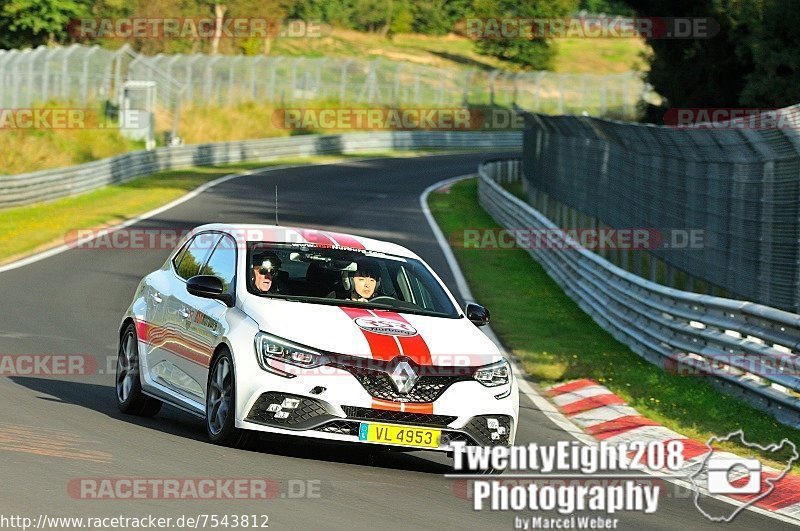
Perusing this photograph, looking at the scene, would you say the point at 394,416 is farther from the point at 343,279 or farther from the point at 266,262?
the point at 266,262

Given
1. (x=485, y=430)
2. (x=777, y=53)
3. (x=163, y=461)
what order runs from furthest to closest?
1. (x=777, y=53)
2. (x=485, y=430)
3. (x=163, y=461)

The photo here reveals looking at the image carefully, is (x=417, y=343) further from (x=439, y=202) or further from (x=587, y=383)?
(x=439, y=202)

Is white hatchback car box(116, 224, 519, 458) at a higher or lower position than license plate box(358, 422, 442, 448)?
higher

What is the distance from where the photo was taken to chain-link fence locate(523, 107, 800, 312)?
1453 centimetres

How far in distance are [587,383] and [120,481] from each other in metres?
7.84

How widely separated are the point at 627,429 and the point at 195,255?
12.8 feet

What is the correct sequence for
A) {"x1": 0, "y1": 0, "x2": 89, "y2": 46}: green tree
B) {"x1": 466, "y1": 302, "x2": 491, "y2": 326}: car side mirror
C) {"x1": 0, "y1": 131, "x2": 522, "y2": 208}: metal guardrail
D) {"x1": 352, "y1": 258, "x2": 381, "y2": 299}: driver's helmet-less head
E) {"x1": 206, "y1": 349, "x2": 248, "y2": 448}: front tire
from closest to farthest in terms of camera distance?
{"x1": 206, "y1": 349, "x2": 248, "y2": 448}: front tire
{"x1": 352, "y1": 258, "x2": 381, "y2": 299}: driver's helmet-less head
{"x1": 466, "y1": 302, "x2": 491, "y2": 326}: car side mirror
{"x1": 0, "y1": 131, "x2": 522, "y2": 208}: metal guardrail
{"x1": 0, "y1": 0, "x2": 89, "y2": 46}: green tree

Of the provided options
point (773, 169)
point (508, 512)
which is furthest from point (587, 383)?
point (508, 512)

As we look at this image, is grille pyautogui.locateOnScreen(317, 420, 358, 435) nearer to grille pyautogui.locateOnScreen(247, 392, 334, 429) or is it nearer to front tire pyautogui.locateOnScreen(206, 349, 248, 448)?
grille pyautogui.locateOnScreen(247, 392, 334, 429)

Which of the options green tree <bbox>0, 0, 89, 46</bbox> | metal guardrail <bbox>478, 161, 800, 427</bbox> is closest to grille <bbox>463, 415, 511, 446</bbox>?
metal guardrail <bbox>478, 161, 800, 427</bbox>

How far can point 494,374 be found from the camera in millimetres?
10258

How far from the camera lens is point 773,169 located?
48.5 ft

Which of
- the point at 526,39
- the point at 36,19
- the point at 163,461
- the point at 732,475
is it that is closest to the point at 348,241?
the point at 163,461

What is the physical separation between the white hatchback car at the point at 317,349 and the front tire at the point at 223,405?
11 mm
